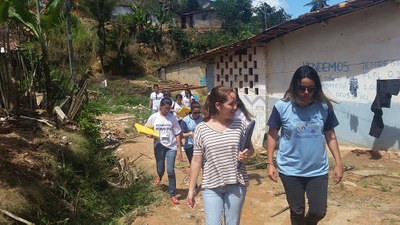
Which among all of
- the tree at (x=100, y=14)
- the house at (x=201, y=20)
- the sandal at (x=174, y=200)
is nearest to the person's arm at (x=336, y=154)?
the sandal at (x=174, y=200)

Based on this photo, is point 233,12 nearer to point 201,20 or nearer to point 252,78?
point 201,20

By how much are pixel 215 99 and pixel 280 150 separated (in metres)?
0.77

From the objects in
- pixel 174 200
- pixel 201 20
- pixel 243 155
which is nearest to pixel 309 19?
pixel 174 200

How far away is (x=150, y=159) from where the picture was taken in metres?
9.25

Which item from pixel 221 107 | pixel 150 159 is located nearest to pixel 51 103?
pixel 150 159

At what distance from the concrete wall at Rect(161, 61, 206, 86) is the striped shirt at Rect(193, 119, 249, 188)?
28.4 metres

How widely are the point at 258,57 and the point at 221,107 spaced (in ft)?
24.6

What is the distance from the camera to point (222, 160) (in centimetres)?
320

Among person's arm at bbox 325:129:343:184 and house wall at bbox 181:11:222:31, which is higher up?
house wall at bbox 181:11:222:31

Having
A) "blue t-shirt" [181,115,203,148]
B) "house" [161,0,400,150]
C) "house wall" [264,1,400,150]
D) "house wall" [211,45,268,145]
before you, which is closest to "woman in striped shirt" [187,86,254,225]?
"blue t-shirt" [181,115,203,148]

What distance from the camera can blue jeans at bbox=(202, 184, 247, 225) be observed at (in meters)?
3.20

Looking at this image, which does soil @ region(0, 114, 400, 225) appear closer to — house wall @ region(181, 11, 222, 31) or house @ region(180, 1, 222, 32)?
house wall @ region(181, 11, 222, 31)

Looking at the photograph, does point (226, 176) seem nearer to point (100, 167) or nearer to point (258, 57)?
point (100, 167)

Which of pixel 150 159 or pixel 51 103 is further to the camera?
pixel 150 159
